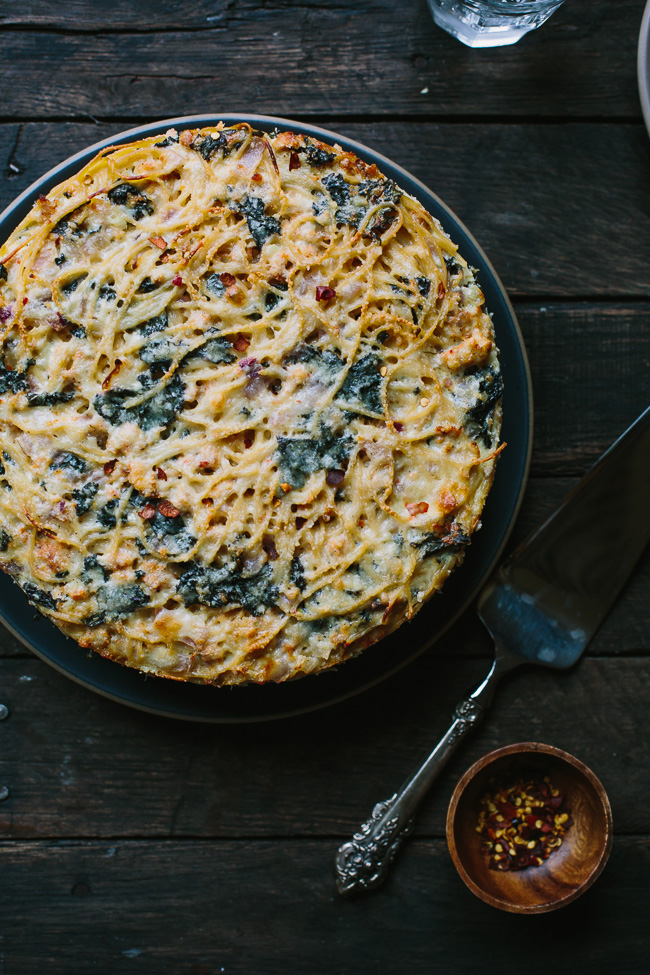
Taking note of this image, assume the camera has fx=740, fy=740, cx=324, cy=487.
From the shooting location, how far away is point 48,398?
204 centimetres

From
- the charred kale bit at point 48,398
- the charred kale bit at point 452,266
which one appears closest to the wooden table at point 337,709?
the charred kale bit at point 452,266

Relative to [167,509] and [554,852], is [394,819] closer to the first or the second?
[554,852]

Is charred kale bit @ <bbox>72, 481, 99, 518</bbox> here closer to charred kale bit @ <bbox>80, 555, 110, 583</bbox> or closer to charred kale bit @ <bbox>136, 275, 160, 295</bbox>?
charred kale bit @ <bbox>80, 555, 110, 583</bbox>

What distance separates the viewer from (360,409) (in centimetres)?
205

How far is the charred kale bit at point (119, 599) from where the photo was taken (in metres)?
2.04

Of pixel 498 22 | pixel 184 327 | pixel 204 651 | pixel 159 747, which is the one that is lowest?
pixel 159 747

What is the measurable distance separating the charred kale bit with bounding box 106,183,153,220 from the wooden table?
29.5 inches

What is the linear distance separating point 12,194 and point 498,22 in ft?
6.00

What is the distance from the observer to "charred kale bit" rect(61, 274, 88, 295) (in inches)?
81.5

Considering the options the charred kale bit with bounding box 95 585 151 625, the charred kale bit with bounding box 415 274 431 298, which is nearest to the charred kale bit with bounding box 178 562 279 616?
the charred kale bit with bounding box 95 585 151 625

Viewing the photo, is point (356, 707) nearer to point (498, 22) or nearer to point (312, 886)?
point (312, 886)

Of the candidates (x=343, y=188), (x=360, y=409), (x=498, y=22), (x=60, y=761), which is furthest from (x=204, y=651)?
(x=498, y=22)

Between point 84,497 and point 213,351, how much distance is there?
538 mm

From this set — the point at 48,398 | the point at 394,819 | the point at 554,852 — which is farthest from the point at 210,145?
the point at 554,852
